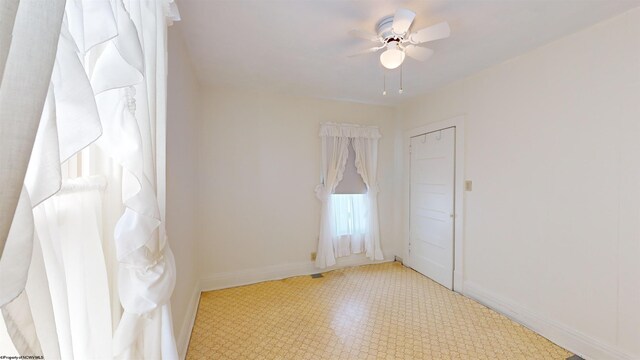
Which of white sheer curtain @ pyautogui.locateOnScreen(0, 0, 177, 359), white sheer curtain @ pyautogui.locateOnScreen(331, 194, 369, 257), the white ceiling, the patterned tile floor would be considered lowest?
the patterned tile floor

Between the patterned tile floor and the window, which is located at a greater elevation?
the window

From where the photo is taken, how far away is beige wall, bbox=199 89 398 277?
2.98m

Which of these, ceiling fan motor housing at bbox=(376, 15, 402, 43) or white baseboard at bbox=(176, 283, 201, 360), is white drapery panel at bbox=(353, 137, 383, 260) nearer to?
ceiling fan motor housing at bbox=(376, 15, 402, 43)

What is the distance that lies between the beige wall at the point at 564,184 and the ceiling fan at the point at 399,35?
1.18 meters

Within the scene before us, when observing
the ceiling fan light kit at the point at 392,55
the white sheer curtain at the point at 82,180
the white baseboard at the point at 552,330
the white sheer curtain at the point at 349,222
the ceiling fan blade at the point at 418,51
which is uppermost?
the ceiling fan blade at the point at 418,51

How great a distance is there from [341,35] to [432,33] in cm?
68

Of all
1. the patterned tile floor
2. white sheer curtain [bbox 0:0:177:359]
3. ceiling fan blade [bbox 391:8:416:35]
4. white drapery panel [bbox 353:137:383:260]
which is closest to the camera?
white sheer curtain [bbox 0:0:177:359]

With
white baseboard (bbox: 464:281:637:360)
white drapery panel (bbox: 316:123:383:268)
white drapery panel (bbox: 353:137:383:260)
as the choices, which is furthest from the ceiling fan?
white baseboard (bbox: 464:281:637:360)

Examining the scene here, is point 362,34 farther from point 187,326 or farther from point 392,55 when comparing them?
point 187,326

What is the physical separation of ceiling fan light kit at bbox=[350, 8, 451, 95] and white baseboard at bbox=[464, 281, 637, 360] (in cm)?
243

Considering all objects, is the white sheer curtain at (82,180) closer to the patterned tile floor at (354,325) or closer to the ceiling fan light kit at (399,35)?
the patterned tile floor at (354,325)

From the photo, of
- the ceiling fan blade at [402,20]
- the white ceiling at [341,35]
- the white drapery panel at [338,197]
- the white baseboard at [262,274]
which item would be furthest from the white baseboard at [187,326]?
the ceiling fan blade at [402,20]

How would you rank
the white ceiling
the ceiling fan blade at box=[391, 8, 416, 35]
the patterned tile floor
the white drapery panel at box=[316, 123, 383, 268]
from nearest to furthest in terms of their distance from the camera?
the ceiling fan blade at box=[391, 8, 416, 35], the white ceiling, the patterned tile floor, the white drapery panel at box=[316, 123, 383, 268]

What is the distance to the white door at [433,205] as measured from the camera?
298 cm
